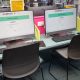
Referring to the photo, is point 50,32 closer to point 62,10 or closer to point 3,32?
point 62,10

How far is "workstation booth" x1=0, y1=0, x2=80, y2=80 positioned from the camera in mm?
1703

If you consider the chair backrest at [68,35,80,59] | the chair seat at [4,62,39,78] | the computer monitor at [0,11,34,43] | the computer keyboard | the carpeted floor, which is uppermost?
the computer monitor at [0,11,34,43]

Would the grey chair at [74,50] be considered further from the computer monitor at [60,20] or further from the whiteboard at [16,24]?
the whiteboard at [16,24]

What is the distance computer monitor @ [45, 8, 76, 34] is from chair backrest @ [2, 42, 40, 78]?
75 centimetres

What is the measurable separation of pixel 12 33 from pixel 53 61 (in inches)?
45.9

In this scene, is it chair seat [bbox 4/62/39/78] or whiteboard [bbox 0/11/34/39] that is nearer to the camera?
chair seat [bbox 4/62/39/78]

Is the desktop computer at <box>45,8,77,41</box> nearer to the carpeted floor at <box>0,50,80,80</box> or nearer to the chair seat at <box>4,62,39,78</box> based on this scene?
the carpeted floor at <box>0,50,80,80</box>

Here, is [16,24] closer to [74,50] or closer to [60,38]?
[60,38]

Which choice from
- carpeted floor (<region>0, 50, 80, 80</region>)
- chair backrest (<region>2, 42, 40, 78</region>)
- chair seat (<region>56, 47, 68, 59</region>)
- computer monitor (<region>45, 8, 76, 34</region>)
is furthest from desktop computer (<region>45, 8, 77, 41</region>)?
chair backrest (<region>2, 42, 40, 78</region>)

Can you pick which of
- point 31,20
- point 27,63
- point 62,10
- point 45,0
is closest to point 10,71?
point 27,63

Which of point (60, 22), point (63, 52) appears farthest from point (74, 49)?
point (60, 22)

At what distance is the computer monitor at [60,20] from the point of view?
2.42 metres

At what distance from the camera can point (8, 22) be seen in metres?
2.15

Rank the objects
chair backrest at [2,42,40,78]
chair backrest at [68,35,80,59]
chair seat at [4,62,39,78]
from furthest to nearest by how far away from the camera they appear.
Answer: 1. chair backrest at [68,35,80,59]
2. chair seat at [4,62,39,78]
3. chair backrest at [2,42,40,78]
